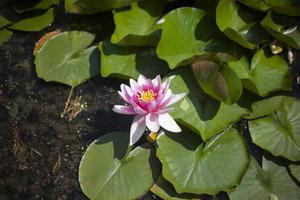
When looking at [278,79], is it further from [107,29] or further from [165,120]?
[107,29]

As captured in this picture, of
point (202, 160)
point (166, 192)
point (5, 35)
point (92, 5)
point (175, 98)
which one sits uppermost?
point (92, 5)

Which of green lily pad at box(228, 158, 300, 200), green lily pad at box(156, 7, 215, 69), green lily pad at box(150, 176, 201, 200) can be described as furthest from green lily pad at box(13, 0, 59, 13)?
green lily pad at box(228, 158, 300, 200)

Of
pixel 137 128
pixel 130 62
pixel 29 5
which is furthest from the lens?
pixel 29 5

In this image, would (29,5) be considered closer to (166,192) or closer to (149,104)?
(149,104)

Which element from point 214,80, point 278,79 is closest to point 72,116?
point 214,80

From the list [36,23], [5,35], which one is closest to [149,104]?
[36,23]

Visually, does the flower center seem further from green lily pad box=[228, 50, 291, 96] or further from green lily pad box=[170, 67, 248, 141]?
green lily pad box=[228, 50, 291, 96]

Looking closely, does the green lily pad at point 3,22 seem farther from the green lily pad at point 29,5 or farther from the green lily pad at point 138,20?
the green lily pad at point 138,20
